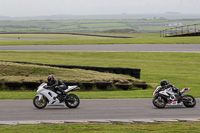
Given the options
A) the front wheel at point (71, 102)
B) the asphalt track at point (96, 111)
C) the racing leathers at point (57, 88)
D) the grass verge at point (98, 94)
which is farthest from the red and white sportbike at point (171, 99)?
the racing leathers at point (57, 88)

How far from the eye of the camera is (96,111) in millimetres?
12711

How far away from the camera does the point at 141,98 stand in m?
15.9

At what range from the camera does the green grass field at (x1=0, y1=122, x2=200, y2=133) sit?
926 cm

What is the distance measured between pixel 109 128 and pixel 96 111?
118 inches

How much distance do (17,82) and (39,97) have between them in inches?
201

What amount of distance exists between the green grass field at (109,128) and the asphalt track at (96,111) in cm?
122

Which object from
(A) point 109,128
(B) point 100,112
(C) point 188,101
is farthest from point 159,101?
(A) point 109,128

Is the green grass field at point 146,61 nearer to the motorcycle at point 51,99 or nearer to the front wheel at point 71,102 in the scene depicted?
the front wheel at point 71,102

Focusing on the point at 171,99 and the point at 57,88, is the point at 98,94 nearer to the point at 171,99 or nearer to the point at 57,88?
the point at 57,88

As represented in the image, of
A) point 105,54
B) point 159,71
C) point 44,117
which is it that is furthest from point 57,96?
point 105,54

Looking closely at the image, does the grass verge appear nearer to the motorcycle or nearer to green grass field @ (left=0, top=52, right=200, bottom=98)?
the motorcycle

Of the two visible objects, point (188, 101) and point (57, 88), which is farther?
point (188, 101)

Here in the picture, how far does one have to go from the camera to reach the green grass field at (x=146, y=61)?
2280cm

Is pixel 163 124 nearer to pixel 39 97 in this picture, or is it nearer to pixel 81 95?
pixel 39 97
